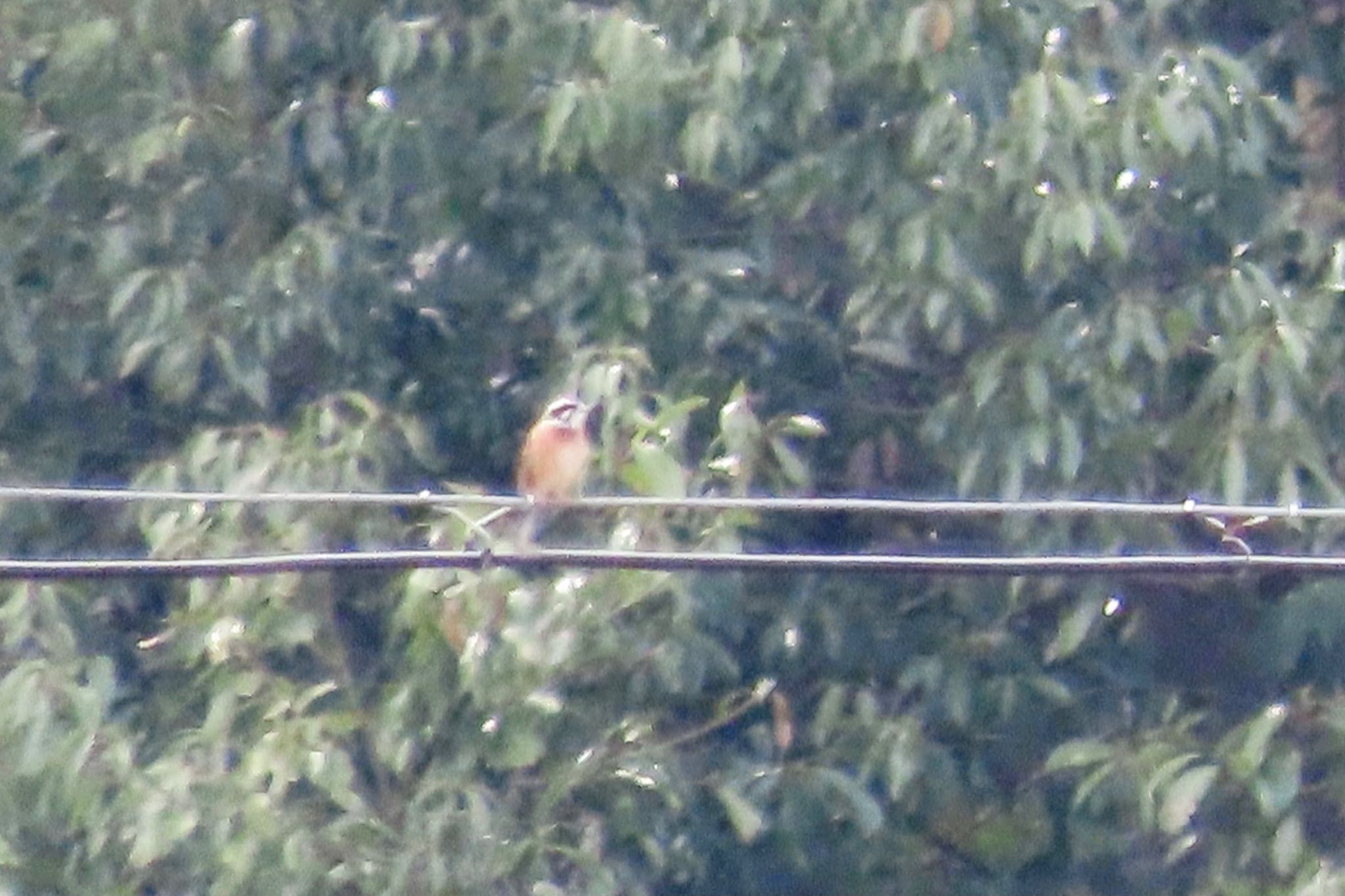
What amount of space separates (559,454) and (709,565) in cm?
158

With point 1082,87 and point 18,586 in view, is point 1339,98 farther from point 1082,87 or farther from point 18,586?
point 18,586

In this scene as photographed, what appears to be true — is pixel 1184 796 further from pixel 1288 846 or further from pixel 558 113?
pixel 558 113

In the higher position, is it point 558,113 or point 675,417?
point 558,113

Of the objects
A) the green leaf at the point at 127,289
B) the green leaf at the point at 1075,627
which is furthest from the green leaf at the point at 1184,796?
the green leaf at the point at 127,289

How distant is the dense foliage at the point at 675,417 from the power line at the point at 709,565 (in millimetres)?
1137

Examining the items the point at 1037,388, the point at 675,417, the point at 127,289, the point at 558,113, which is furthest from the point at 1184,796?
the point at 127,289

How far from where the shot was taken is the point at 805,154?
5352mm

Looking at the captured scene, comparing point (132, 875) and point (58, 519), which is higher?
point (58, 519)

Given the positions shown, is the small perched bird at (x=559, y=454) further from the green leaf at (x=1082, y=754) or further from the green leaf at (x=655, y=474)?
the green leaf at (x=1082, y=754)

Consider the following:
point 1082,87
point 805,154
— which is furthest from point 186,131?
point 1082,87

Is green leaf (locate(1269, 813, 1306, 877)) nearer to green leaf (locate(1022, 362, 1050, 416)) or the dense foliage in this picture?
the dense foliage

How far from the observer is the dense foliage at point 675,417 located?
5.09 m

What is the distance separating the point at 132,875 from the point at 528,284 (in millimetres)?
1469

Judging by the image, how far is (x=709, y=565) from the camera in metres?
3.53
